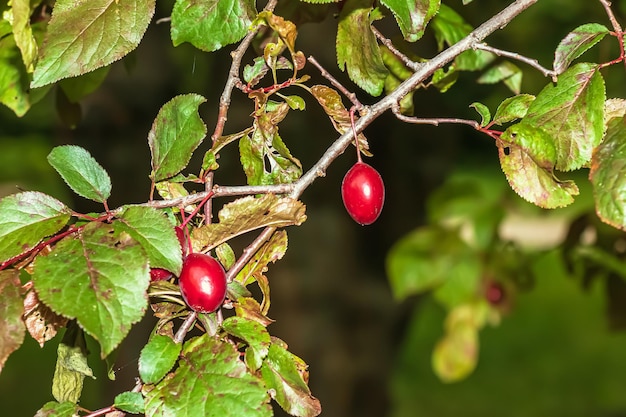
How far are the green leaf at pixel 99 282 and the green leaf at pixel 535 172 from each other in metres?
0.43

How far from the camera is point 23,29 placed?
0.99 metres

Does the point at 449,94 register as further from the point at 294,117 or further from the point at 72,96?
the point at 72,96

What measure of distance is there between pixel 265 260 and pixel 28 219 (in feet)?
0.84

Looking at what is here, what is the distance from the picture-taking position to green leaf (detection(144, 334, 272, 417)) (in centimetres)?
89

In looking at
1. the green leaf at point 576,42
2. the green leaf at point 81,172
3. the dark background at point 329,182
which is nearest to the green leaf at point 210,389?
the green leaf at point 81,172

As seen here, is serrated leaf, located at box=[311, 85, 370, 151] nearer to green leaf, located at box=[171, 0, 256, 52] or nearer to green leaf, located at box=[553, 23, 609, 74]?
green leaf, located at box=[171, 0, 256, 52]

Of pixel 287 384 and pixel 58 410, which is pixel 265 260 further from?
pixel 58 410

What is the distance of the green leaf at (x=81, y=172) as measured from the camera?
1025mm

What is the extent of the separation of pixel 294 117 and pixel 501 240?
0.81 meters

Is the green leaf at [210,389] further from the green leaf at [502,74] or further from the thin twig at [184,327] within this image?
the green leaf at [502,74]

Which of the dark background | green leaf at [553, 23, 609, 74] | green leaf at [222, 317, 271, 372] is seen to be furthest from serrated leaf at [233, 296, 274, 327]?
the dark background

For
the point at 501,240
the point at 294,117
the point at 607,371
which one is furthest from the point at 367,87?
the point at 607,371

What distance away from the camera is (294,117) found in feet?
9.38

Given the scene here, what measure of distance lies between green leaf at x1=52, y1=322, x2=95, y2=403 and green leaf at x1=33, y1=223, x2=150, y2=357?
19cm
